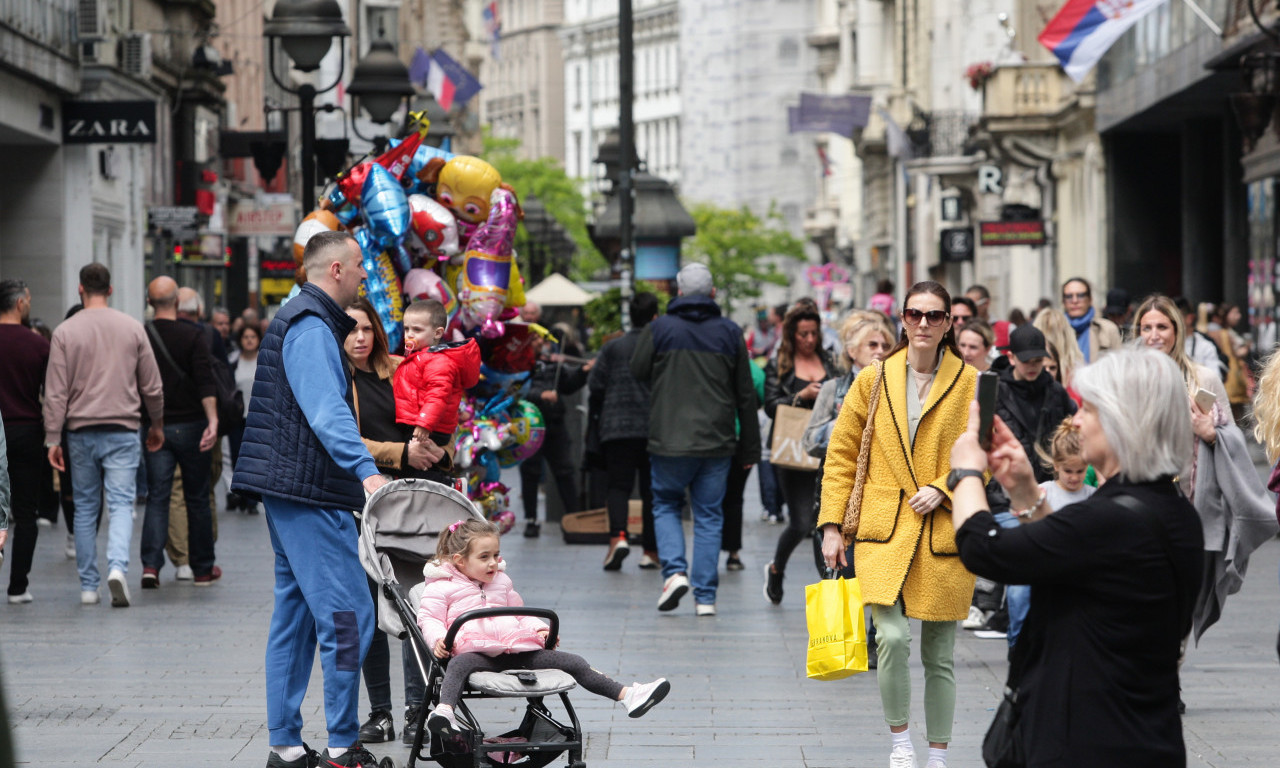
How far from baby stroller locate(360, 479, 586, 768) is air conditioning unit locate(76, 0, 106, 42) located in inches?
700

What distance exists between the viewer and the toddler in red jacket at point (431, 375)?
8.72m

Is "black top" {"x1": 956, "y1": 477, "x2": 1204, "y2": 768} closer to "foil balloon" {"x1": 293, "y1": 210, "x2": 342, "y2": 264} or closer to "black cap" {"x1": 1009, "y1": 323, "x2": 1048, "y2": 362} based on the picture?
"black cap" {"x1": 1009, "y1": 323, "x2": 1048, "y2": 362}

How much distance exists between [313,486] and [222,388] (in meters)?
7.53

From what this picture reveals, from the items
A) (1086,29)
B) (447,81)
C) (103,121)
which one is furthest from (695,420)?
(447,81)

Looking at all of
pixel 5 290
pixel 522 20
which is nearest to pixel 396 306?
pixel 5 290

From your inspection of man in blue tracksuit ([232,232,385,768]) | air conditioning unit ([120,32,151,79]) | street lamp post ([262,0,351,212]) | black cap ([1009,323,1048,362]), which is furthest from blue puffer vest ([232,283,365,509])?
air conditioning unit ([120,32,151,79])

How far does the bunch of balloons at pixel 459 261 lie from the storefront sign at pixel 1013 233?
24.6 metres

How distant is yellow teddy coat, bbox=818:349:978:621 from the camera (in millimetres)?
7020

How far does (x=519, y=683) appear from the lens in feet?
22.0

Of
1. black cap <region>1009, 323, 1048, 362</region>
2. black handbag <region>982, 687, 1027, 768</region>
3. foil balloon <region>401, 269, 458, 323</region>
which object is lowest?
black handbag <region>982, 687, 1027, 768</region>

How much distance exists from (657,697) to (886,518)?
1062 mm

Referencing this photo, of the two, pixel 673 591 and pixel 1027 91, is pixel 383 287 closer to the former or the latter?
pixel 673 591

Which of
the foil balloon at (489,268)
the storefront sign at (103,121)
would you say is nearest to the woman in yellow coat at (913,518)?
the foil balloon at (489,268)

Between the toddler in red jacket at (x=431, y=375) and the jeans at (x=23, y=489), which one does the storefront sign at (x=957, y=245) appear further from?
the toddler in red jacket at (x=431, y=375)
